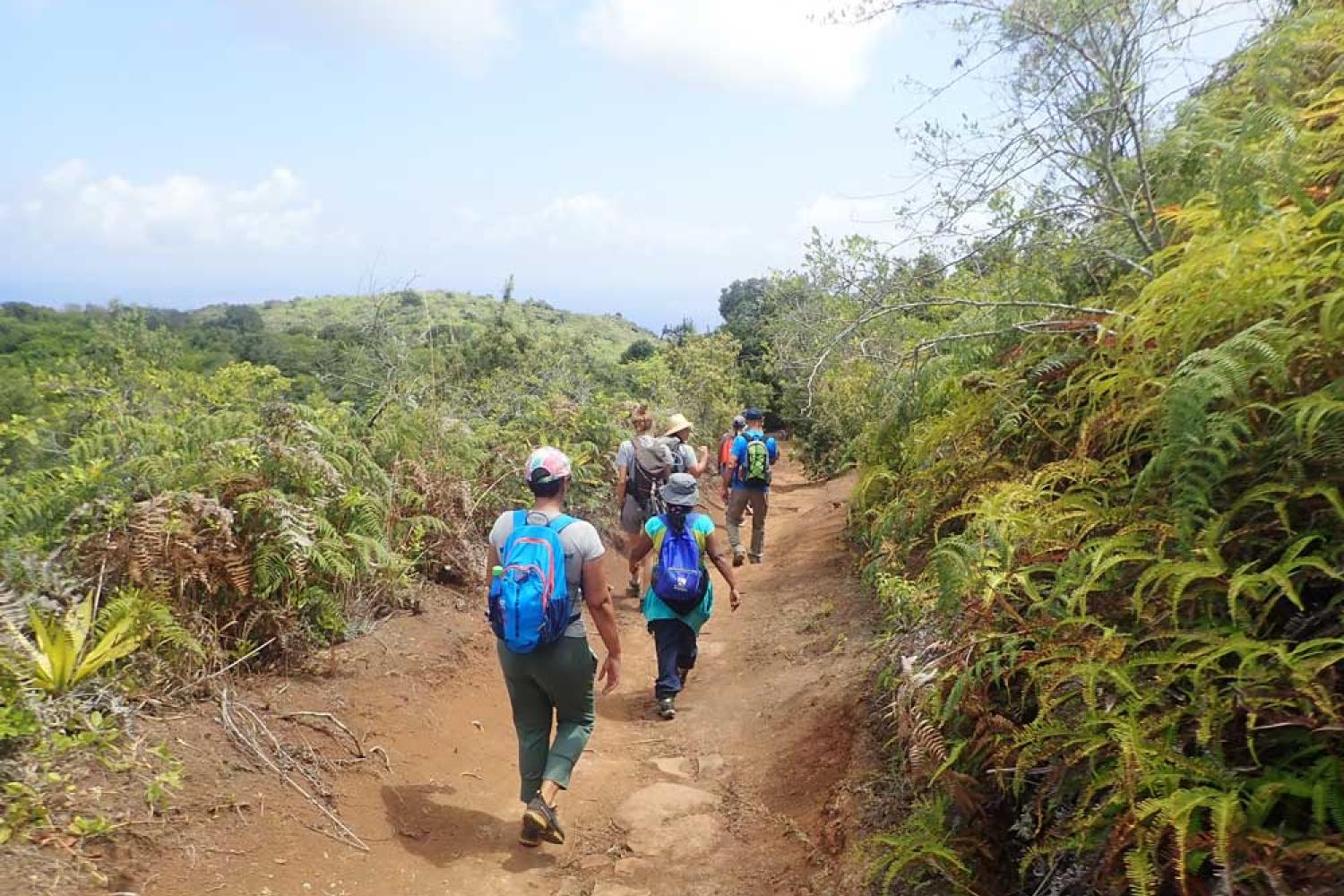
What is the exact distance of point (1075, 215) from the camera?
18.5 feet

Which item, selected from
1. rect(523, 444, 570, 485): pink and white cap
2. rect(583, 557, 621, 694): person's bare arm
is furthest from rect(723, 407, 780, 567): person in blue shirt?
rect(523, 444, 570, 485): pink and white cap

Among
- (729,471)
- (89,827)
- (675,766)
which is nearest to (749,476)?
(729,471)

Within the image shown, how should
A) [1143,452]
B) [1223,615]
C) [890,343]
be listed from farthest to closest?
Result: [890,343]
[1143,452]
[1223,615]

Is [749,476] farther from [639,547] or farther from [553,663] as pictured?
[553,663]

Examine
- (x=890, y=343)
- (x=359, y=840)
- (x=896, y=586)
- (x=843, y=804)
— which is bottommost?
(x=359, y=840)

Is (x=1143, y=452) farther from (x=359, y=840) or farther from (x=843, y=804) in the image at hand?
(x=359, y=840)

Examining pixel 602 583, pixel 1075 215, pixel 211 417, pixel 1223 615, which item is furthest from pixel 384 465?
pixel 1223 615

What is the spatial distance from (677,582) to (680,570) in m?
0.09

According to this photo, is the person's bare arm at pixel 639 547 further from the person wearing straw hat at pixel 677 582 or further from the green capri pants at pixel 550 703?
the green capri pants at pixel 550 703

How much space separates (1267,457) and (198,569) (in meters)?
5.00

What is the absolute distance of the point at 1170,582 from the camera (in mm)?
2949

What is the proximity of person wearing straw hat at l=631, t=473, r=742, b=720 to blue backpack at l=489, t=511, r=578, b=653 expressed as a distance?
2038 millimetres

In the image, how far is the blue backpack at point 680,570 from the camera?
6336 mm

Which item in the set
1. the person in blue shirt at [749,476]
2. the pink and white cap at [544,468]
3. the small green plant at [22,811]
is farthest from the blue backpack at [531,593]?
the person in blue shirt at [749,476]
